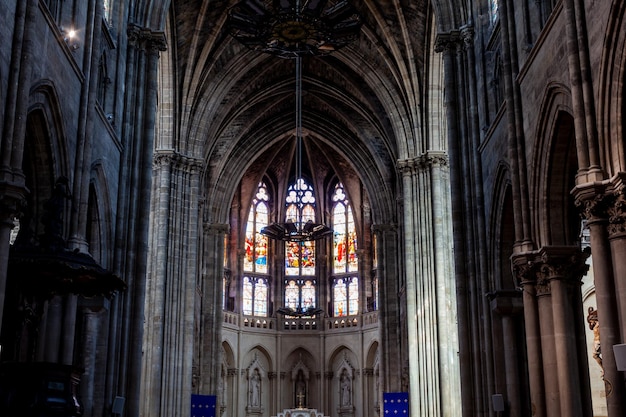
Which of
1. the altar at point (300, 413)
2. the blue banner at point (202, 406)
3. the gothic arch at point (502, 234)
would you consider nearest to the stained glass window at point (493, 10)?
the gothic arch at point (502, 234)

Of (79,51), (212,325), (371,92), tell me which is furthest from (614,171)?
(212,325)

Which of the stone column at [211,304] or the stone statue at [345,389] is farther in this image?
the stone statue at [345,389]

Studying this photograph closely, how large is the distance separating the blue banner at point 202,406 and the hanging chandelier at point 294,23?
47.4 feet

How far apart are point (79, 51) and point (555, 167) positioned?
10.2m

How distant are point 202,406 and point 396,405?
7872mm

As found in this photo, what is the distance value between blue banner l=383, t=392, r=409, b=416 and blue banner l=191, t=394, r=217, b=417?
701 cm

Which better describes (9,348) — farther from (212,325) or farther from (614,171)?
(212,325)

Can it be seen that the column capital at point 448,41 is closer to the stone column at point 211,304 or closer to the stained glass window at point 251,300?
the stone column at point 211,304

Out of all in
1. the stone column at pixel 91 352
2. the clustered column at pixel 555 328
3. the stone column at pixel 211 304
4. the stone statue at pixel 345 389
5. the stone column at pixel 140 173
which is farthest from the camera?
the stone statue at pixel 345 389

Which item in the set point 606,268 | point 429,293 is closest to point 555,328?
point 606,268

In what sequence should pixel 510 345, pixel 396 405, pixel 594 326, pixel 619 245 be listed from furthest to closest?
pixel 396 405 → pixel 594 326 → pixel 510 345 → pixel 619 245

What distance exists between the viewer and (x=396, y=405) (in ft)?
115

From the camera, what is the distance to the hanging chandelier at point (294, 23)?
24.9 m

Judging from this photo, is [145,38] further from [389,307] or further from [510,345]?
[389,307]
